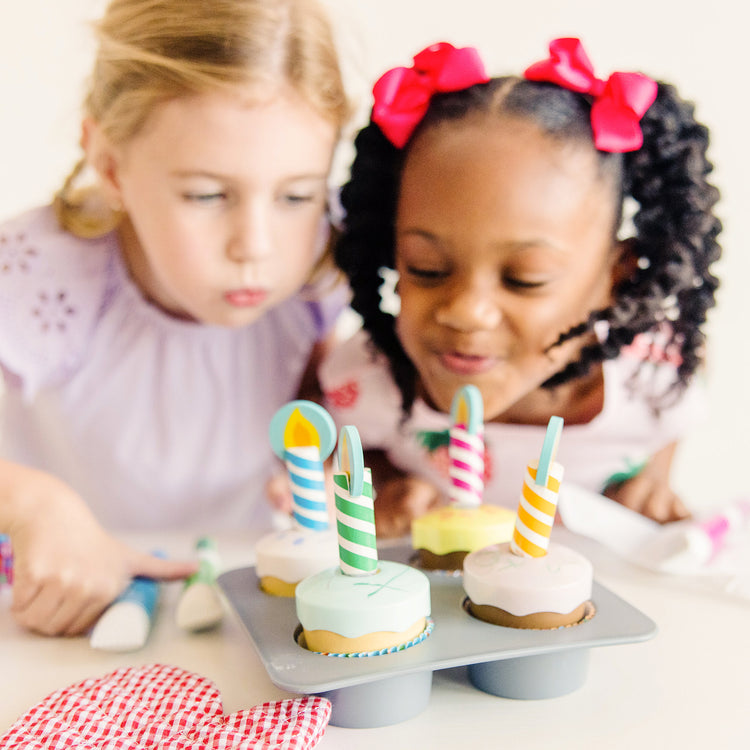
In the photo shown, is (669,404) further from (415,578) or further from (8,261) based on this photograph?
(8,261)

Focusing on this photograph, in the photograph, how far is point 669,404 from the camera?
99 centimetres

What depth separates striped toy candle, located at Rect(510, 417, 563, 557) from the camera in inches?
23.0

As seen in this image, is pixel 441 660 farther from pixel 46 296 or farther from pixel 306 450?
pixel 46 296

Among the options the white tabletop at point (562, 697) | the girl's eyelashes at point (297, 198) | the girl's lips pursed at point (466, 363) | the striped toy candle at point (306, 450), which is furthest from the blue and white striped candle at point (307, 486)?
the girl's eyelashes at point (297, 198)

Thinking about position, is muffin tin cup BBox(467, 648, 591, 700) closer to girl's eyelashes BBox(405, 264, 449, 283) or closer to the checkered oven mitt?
the checkered oven mitt

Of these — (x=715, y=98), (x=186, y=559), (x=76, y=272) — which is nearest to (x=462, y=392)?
(x=186, y=559)

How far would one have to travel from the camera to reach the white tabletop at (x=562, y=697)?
53cm

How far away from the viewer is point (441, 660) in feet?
1.75

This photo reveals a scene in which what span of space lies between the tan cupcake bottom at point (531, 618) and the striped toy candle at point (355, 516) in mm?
88

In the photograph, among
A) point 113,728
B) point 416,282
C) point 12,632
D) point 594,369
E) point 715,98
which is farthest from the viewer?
point 715,98

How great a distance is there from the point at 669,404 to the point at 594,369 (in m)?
0.10

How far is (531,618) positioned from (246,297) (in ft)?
1.58

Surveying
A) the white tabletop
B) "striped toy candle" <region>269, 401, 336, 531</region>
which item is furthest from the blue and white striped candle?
the white tabletop

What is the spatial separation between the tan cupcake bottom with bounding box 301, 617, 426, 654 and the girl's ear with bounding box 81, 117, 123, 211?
1.91 feet
